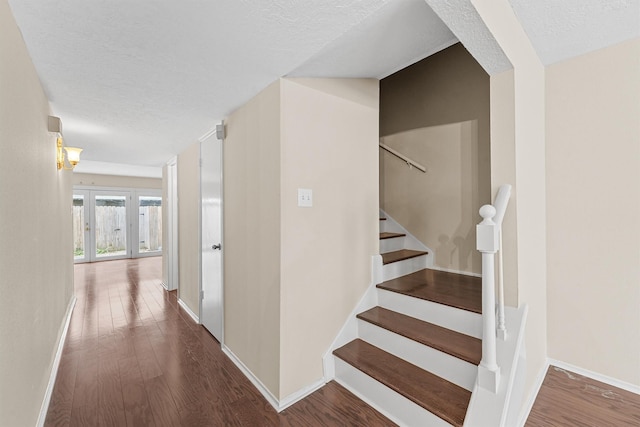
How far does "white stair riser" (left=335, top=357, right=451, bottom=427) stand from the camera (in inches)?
60.1

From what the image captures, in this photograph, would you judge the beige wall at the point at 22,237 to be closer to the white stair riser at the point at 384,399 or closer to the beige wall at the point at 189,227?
the beige wall at the point at 189,227

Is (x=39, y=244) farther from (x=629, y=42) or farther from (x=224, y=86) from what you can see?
(x=629, y=42)

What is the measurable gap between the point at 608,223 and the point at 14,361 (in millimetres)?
3369

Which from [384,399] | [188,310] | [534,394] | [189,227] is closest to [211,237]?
[189,227]

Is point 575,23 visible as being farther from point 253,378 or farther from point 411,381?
point 253,378

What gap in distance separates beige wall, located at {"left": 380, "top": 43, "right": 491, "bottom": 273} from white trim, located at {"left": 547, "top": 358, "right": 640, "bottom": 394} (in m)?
0.84

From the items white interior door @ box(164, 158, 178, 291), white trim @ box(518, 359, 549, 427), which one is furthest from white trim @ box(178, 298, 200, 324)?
white trim @ box(518, 359, 549, 427)

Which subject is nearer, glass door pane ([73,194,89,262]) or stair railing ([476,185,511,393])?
stair railing ([476,185,511,393])

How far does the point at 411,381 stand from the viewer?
1.68 meters

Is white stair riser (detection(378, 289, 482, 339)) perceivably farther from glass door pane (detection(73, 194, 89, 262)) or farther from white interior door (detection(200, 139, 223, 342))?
glass door pane (detection(73, 194, 89, 262))

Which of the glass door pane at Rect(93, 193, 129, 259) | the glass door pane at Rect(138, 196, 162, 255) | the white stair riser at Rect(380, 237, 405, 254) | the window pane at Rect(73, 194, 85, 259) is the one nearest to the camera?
the white stair riser at Rect(380, 237, 405, 254)

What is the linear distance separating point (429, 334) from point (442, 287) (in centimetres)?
55

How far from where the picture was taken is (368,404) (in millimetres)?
1789

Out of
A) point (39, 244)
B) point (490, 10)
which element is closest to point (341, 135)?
point (490, 10)
